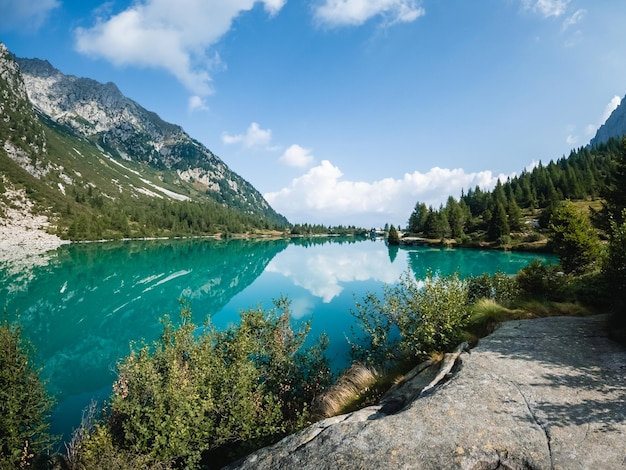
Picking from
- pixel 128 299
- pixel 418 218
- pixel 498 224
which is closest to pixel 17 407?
pixel 128 299

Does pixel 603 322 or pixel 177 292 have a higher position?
pixel 603 322

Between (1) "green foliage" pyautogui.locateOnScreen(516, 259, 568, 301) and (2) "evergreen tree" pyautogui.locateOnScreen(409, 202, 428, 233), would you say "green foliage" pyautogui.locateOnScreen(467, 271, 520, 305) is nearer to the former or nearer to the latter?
(1) "green foliage" pyautogui.locateOnScreen(516, 259, 568, 301)

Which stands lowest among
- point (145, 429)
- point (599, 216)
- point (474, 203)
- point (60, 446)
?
point (60, 446)

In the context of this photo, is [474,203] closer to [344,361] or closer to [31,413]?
[344,361]

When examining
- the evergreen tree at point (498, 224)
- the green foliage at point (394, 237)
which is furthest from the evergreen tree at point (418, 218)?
the evergreen tree at point (498, 224)

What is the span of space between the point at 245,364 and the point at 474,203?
18903 cm

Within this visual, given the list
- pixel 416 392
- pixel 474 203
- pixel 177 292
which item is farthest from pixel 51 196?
pixel 474 203

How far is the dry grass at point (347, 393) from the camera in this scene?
40.9 feet

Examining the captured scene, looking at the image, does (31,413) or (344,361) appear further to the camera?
(344,361)

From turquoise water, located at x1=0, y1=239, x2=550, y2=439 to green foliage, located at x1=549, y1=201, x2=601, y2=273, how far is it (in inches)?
631

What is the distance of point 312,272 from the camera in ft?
273

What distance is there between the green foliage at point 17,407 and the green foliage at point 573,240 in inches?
1469

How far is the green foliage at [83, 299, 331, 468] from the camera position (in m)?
11.4

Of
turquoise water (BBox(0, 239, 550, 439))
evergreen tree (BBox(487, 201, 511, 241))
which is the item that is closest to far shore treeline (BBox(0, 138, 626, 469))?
turquoise water (BBox(0, 239, 550, 439))
